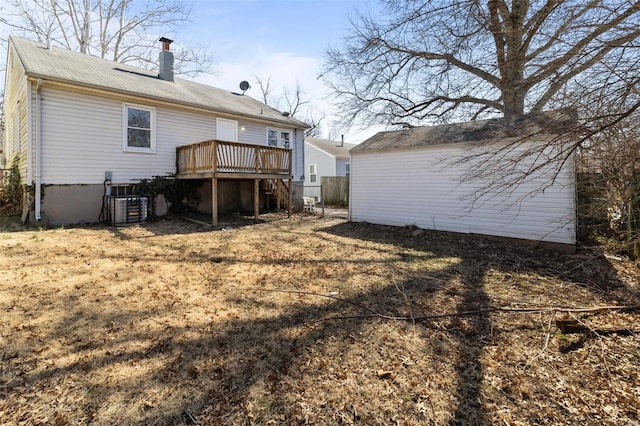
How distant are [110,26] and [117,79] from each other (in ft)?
41.6

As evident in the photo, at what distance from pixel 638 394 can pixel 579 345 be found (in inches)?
27.5

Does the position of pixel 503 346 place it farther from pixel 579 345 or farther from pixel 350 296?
pixel 350 296

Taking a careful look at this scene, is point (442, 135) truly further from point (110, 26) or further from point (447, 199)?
point (110, 26)

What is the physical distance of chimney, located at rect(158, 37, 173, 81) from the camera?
12.3 m

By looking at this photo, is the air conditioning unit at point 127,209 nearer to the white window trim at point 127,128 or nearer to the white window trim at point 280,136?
the white window trim at point 127,128

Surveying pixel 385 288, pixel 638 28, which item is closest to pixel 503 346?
pixel 385 288

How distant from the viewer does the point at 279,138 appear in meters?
13.8

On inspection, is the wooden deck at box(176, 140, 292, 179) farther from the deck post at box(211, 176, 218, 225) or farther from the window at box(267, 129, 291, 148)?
the window at box(267, 129, 291, 148)

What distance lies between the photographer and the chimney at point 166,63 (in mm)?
12312

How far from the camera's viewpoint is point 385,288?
15.2 ft

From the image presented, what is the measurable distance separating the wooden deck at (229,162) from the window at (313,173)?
13634mm

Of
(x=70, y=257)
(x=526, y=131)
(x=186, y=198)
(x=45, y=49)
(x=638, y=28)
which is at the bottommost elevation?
(x=70, y=257)

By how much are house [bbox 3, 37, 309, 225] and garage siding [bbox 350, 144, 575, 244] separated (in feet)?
9.65

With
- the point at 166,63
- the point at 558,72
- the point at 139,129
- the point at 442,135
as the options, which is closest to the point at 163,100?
the point at 139,129
